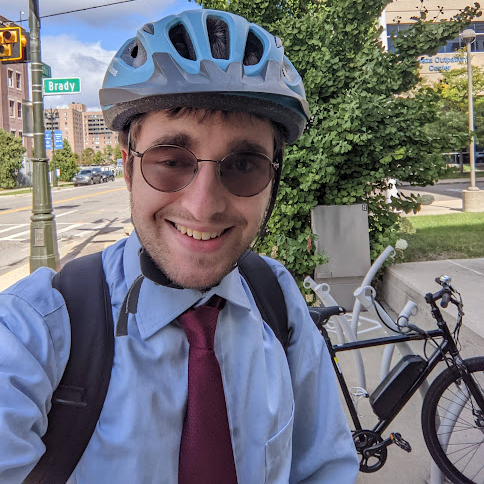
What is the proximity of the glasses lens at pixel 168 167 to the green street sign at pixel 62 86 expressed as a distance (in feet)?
30.6

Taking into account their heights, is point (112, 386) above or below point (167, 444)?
above

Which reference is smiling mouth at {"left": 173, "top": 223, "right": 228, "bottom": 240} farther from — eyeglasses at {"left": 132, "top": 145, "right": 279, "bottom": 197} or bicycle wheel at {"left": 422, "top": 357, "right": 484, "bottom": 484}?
bicycle wheel at {"left": 422, "top": 357, "right": 484, "bottom": 484}

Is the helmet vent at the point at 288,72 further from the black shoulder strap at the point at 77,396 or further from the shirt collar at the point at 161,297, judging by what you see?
the black shoulder strap at the point at 77,396

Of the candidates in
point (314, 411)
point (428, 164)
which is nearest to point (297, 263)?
point (428, 164)

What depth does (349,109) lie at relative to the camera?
17.0 ft

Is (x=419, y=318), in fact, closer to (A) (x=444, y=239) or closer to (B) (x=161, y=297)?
(A) (x=444, y=239)

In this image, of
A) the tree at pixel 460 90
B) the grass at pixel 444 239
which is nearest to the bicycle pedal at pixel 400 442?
the grass at pixel 444 239

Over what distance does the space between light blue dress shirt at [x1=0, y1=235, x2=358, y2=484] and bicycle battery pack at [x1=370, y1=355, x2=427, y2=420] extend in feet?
5.07

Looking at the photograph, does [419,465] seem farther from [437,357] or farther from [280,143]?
[280,143]

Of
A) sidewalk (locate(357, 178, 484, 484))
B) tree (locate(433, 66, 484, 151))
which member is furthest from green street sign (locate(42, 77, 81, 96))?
tree (locate(433, 66, 484, 151))

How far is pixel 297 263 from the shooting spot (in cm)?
570

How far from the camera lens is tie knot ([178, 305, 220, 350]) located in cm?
112

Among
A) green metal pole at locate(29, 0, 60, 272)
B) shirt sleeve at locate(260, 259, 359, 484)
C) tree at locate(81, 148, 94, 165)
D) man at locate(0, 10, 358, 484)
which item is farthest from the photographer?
tree at locate(81, 148, 94, 165)

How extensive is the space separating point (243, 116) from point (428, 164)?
15.8 ft
